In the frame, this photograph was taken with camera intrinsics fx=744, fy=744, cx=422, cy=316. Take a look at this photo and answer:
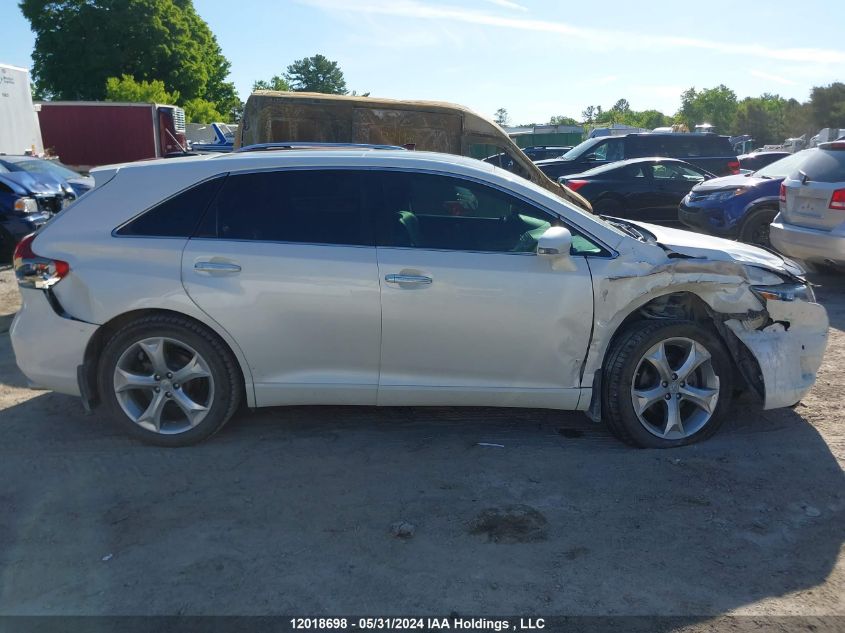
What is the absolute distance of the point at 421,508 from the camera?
371 centimetres

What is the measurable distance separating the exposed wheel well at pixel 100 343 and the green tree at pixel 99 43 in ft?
Result: 157

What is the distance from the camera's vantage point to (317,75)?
102 metres

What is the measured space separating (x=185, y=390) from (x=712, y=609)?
9.89ft

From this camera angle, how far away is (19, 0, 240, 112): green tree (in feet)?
150

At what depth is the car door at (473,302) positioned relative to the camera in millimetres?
4180

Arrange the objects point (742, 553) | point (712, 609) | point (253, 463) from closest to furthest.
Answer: point (712, 609) → point (742, 553) → point (253, 463)

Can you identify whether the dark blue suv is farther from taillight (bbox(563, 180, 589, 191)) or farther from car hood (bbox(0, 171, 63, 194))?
car hood (bbox(0, 171, 63, 194))

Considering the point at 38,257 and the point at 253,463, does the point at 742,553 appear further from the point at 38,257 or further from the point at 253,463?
the point at 38,257

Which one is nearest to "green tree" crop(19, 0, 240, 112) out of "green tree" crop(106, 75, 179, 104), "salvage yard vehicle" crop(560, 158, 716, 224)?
"green tree" crop(106, 75, 179, 104)

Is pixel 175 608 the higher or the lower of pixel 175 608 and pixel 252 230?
the lower

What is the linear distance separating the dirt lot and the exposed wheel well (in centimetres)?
36

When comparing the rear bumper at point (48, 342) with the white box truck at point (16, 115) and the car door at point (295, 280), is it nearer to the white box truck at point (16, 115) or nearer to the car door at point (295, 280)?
the car door at point (295, 280)

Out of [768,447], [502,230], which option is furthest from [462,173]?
[768,447]

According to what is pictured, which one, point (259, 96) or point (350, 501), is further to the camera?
point (259, 96)
